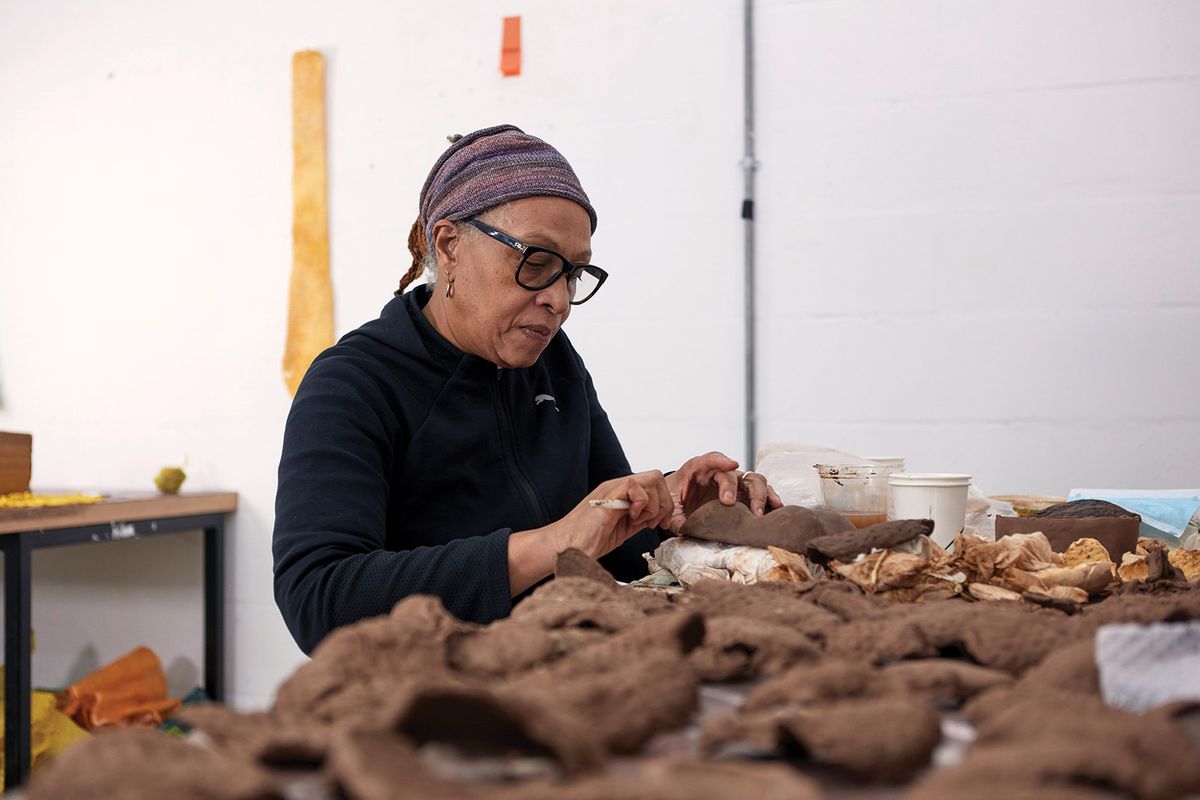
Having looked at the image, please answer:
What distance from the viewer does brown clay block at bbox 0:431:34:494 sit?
2.44m

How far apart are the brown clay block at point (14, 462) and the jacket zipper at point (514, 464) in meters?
1.47

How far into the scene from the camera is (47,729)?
2543 millimetres

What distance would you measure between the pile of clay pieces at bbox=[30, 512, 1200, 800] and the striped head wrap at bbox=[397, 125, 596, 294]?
84 centimetres

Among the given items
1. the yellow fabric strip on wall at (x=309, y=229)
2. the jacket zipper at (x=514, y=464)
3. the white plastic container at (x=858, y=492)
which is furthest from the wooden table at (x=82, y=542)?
the white plastic container at (x=858, y=492)

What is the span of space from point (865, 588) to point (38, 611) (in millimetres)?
3222

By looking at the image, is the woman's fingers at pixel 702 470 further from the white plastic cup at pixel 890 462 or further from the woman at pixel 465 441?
the white plastic cup at pixel 890 462

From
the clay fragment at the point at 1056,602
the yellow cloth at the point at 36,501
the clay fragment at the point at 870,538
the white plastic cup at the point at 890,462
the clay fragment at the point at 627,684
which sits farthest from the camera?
the yellow cloth at the point at 36,501

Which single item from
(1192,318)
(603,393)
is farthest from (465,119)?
(1192,318)

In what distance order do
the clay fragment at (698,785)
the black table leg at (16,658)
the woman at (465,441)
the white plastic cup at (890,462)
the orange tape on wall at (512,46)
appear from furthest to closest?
the orange tape on wall at (512,46) < the black table leg at (16,658) < the white plastic cup at (890,462) < the woman at (465,441) < the clay fragment at (698,785)

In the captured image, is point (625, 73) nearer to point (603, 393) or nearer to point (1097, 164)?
point (603, 393)

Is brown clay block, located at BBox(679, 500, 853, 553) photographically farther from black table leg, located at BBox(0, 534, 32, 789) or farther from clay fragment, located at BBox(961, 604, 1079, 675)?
black table leg, located at BBox(0, 534, 32, 789)

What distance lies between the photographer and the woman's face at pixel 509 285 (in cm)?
149

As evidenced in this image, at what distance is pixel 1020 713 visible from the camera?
459mm

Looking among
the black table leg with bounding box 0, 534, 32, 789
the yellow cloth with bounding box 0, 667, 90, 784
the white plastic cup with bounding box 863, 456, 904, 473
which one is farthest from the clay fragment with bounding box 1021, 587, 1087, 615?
the yellow cloth with bounding box 0, 667, 90, 784
